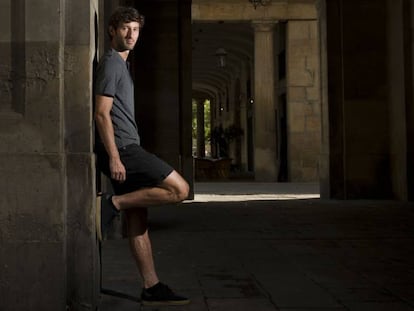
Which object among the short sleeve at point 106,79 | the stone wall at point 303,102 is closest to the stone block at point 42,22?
the short sleeve at point 106,79

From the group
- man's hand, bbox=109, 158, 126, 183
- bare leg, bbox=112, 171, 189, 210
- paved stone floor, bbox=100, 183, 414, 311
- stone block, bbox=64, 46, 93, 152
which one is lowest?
paved stone floor, bbox=100, 183, 414, 311

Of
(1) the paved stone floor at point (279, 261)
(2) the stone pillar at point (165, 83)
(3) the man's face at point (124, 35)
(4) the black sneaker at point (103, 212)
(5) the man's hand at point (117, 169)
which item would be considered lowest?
(1) the paved stone floor at point (279, 261)

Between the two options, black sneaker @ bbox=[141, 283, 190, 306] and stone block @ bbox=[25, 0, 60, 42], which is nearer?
stone block @ bbox=[25, 0, 60, 42]

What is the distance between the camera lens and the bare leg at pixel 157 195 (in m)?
3.88

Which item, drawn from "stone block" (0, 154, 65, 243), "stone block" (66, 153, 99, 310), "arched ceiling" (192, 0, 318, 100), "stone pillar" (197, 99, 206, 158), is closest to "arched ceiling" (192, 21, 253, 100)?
"arched ceiling" (192, 0, 318, 100)

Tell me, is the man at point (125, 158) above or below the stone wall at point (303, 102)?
below

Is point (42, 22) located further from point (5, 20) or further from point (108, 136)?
point (108, 136)

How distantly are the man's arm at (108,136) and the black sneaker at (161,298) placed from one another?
767 mm

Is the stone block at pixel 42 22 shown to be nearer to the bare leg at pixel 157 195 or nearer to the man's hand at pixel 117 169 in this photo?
the man's hand at pixel 117 169

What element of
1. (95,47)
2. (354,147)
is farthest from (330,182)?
(95,47)

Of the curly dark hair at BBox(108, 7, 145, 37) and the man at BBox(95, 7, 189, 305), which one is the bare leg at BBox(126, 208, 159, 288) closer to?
the man at BBox(95, 7, 189, 305)

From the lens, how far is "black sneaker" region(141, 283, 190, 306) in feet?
13.0

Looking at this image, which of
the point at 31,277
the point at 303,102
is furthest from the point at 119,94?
the point at 303,102

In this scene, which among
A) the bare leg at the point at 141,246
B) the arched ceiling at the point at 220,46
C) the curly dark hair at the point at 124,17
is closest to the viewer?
the curly dark hair at the point at 124,17
